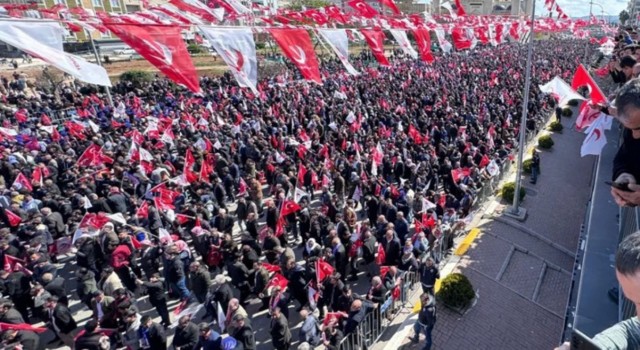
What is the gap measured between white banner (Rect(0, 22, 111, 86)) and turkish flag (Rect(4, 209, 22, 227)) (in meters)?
6.96

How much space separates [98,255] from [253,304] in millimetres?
4130

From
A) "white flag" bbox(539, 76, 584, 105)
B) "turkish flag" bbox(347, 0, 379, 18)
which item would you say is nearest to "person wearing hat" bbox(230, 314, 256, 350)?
"white flag" bbox(539, 76, 584, 105)

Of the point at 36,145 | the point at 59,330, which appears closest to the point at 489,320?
the point at 59,330

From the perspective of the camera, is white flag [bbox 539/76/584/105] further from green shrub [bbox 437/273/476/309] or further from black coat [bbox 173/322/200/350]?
black coat [bbox 173/322/200/350]

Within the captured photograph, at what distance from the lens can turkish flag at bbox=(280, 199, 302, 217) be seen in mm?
11914

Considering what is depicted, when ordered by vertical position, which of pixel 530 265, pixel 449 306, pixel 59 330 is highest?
pixel 59 330

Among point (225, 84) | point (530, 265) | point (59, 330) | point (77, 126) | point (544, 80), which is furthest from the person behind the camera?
point (225, 84)

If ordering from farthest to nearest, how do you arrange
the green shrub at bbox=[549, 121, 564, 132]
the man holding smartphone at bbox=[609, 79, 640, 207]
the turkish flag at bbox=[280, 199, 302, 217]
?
the green shrub at bbox=[549, 121, 564, 132]
the turkish flag at bbox=[280, 199, 302, 217]
the man holding smartphone at bbox=[609, 79, 640, 207]

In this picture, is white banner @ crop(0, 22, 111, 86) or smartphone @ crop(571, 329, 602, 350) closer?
smartphone @ crop(571, 329, 602, 350)

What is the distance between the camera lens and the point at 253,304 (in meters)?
10.5

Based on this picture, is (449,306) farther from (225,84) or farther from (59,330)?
(225,84)

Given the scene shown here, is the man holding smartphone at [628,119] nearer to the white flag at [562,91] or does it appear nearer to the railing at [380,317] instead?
the railing at [380,317]

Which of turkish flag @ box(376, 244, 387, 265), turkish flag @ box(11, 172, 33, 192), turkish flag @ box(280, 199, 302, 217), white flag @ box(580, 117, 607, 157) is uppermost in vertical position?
white flag @ box(580, 117, 607, 157)

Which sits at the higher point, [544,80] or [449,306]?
[544,80]
